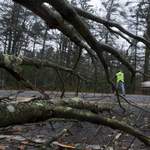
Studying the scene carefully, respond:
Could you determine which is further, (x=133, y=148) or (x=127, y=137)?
(x=127, y=137)

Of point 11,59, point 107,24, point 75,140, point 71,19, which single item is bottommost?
point 75,140

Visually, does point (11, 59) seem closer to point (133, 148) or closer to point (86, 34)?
point (86, 34)

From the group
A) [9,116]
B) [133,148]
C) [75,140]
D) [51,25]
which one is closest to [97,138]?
[75,140]

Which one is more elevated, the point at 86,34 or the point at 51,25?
the point at 51,25

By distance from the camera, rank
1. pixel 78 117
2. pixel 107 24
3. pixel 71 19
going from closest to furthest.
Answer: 1. pixel 78 117
2. pixel 71 19
3. pixel 107 24

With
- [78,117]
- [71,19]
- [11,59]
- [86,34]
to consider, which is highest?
[71,19]

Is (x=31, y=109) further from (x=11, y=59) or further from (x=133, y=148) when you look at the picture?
(x=133, y=148)

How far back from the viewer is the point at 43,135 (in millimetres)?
3318

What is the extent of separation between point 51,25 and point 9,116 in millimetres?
1642

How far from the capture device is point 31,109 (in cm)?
94

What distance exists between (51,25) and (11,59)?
797mm

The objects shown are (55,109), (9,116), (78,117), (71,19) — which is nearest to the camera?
(9,116)

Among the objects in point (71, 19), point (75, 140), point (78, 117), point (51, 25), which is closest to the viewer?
point (78, 117)

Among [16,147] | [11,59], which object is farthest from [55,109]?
[16,147]
